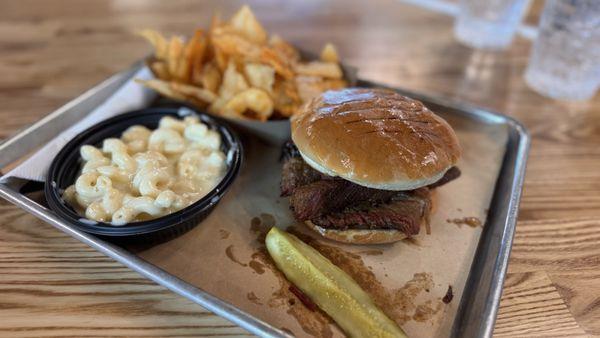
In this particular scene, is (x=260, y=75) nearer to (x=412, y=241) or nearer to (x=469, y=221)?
(x=412, y=241)

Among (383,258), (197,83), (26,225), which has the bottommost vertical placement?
(383,258)

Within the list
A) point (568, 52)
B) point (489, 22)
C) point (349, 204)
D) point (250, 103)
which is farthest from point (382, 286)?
point (489, 22)

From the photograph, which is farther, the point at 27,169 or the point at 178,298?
the point at 27,169

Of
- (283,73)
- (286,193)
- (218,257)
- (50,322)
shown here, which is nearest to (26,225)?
(50,322)

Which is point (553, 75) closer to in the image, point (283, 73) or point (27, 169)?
point (283, 73)

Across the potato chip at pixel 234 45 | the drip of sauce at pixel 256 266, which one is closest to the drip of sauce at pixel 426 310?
the drip of sauce at pixel 256 266

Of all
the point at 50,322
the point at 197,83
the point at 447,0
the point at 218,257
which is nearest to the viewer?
the point at 50,322

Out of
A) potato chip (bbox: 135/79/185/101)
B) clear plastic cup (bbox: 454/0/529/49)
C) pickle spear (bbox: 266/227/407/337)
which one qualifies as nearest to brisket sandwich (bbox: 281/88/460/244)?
pickle spear (bbox: 266/227/407/337)

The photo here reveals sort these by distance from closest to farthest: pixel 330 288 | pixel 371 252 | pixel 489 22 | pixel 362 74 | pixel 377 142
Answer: pixel 330 288
pixel 377 142
pixel 371 252
pixel 362 74
pixel 489 22
